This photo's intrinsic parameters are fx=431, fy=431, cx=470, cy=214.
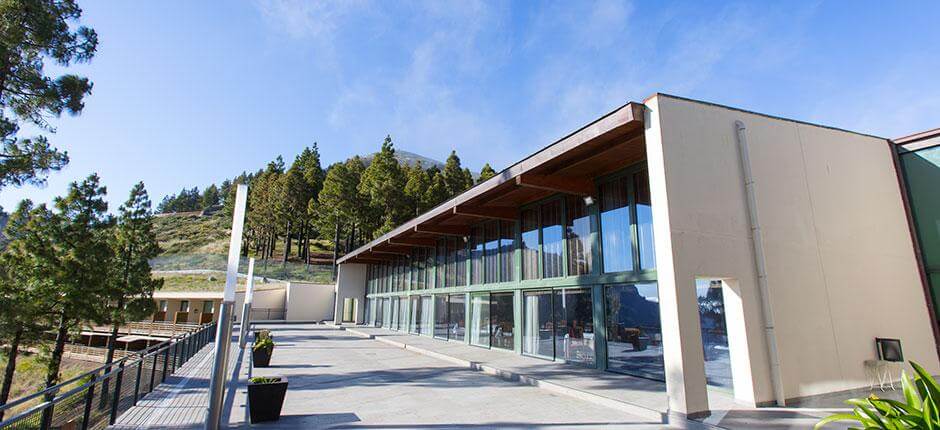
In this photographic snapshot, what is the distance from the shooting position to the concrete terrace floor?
593 cm

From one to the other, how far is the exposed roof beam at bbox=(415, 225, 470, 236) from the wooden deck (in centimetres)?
810

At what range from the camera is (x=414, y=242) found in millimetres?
19266

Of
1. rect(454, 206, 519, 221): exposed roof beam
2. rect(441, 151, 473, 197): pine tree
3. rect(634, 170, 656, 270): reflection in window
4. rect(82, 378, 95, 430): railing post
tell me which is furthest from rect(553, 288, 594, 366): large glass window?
rect(441, 151, 473, 197): pine tree

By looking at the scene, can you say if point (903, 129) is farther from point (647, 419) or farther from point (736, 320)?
point (647, 419)

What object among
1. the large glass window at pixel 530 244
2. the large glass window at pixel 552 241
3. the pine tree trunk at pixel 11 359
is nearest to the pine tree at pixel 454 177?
the large glass window at pixel 530 244

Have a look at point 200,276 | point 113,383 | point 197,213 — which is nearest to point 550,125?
point 113,383

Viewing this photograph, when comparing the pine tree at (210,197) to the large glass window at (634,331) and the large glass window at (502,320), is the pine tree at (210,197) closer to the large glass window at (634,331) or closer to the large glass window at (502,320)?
the large glass window at (502,320)

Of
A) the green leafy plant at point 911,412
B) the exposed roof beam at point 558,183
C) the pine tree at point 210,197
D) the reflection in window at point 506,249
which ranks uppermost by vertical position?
the pine tree at point 210,197

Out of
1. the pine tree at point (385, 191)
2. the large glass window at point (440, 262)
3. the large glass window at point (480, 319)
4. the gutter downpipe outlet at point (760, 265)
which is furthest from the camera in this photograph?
the pine tree at point (385, 191)

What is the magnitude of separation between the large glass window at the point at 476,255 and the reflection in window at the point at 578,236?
4.66 meters

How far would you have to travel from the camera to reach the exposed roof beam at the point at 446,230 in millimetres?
15938

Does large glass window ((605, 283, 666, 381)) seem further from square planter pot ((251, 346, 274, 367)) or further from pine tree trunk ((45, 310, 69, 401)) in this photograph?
pine tree trunk ((45, 310, 69, 401))

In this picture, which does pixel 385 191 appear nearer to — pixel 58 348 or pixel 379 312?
pixel 379 312

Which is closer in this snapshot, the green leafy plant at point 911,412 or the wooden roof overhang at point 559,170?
the green leafy plant at point 911,412
